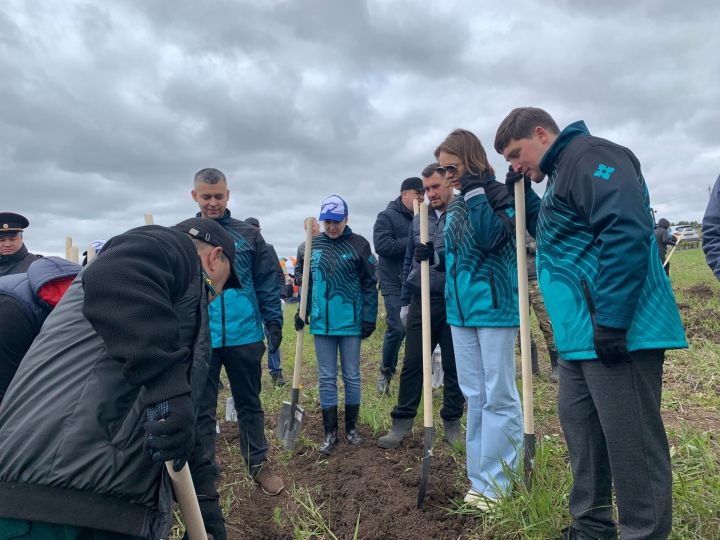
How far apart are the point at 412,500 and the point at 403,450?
866 mm

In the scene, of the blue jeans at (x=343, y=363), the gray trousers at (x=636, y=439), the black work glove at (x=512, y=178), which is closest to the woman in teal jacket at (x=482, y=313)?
the black work glove at (x=512, y=178)

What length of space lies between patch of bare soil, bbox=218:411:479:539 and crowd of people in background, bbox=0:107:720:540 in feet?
0.65

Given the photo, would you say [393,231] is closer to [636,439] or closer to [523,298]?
[523,298]

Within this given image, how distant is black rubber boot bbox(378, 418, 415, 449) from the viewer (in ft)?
13.0

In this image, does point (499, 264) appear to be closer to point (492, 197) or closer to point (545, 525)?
point (492, 197)

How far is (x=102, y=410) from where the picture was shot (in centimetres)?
148

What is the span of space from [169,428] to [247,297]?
7.29 ft

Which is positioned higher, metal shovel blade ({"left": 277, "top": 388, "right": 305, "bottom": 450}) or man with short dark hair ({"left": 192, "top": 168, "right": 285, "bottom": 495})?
man with short dark hair ({"left": 192, "top": 168, "right": 285, "bottom": 495})

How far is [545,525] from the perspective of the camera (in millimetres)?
2455

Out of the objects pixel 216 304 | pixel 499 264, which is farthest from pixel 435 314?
pixel 216 304

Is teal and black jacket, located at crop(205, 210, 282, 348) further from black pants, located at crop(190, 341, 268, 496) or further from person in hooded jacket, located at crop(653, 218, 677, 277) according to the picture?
person in hooded jacket, located at crop(653, 218, 677, 277)

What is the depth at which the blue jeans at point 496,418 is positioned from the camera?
287cm

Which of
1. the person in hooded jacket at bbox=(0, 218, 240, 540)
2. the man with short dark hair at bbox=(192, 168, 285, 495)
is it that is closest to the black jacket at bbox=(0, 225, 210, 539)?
the person in hooded jacket at bbox=(0, 218, 240, 540)

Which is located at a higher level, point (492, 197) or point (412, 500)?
point (492, 197)
